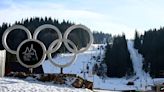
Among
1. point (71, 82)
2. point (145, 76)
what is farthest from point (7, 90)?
point (145, 76)

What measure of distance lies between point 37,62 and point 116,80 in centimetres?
9298

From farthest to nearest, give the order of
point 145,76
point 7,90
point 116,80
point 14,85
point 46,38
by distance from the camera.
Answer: point 145,76
point 116,80
point 46,38
point 14,85
point 7,90

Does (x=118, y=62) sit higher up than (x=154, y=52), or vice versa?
(x=154, y=52)

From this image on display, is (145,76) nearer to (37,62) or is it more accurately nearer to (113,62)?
(113,62)

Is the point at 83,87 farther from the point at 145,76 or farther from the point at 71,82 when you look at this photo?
the point at 145,76

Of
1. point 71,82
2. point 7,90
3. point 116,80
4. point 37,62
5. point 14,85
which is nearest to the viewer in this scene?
point 7,90

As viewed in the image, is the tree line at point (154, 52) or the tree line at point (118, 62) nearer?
the tree line at point (154, 52)

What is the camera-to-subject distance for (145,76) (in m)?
138

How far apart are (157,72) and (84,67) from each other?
36.0 metres

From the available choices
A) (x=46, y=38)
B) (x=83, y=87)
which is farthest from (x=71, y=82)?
(x=46, y=38)

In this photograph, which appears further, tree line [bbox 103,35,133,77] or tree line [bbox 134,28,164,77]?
tree line [bbox 103,35,133,77]

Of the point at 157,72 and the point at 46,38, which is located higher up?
the point at 46,38

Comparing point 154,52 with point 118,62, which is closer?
point 118,62

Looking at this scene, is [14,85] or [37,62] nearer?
[14,85]
